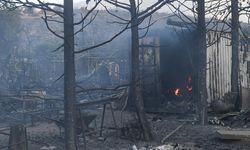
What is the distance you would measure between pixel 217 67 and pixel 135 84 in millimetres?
8539

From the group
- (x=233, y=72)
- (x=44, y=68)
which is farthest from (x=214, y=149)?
(x=44, y=68)

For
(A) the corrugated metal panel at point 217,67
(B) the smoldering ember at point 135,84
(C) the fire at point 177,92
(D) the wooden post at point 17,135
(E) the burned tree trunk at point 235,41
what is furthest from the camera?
(A) the corrugated metal panel at point 217,67

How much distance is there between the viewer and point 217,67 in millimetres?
16438

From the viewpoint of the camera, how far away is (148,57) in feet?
49.0

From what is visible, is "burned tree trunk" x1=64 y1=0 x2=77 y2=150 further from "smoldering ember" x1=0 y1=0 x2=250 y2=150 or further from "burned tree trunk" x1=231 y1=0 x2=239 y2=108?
"burned tree trunk" x1=231 y1=0 x2=239 y2=108

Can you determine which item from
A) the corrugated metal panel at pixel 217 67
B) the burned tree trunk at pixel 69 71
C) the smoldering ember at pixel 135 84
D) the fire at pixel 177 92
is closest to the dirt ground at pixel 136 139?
the smoldering ember at pixel 135 84

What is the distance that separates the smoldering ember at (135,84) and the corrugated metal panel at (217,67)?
0.04 meters

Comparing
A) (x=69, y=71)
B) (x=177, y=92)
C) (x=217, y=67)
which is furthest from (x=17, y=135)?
(x=217, y=67)

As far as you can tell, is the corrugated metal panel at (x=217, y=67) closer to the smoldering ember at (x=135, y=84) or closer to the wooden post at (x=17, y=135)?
the smoldering ember at (x=135, y=84)

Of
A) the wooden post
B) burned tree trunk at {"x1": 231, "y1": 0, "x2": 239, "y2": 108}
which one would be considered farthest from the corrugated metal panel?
the wooden post

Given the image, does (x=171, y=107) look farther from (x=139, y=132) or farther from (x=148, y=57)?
(x=139, y=132)

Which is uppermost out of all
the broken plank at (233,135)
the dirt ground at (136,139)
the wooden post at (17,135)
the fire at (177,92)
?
the fire at (177,92)

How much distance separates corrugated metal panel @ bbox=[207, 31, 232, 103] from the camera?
51.9ft

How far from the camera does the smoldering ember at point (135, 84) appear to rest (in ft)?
16.4
